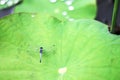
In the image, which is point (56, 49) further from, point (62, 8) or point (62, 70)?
point (62, 8)

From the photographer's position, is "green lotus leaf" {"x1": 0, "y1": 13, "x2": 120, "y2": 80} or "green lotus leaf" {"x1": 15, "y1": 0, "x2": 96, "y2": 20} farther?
"green lotus leaf" {"x1": 15, "y1": 0, "x2": 96, "y2": 20}

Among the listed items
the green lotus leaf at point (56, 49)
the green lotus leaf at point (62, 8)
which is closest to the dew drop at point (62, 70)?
the green lotus leaf at point (56, 49)

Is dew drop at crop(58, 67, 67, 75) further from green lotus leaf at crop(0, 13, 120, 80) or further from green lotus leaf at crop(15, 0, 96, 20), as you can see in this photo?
green lotus leaf at crop(15, 0, 96, 20)

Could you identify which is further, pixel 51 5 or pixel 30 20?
pixel 51 5

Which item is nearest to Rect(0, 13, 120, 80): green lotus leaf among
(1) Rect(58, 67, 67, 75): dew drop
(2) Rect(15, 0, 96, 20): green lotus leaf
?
(1) Rect(58, 67, 67, 75): dew drop

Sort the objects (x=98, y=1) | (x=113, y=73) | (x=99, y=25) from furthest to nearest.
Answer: (x=98, y=1)
(x=99, y=25)
(x=113, y=73)

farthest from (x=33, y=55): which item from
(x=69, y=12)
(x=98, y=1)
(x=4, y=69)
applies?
(x=98, y=1)

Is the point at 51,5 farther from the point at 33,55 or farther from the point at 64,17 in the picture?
the point at 33,55
